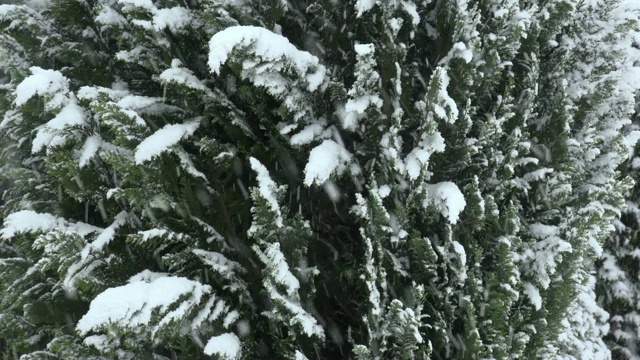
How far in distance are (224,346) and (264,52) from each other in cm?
143

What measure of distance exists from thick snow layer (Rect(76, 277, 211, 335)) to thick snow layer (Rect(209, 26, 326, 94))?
106 centimetres

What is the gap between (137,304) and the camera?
2463 millimetres

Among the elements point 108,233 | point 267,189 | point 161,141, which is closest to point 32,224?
point 108,233

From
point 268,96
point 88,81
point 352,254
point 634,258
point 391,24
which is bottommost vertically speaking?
point 634,258

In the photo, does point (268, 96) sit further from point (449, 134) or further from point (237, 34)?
point (449, 134)

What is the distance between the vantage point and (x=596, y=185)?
13.1ft

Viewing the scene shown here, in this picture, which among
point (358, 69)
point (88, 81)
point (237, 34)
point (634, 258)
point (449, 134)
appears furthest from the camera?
point (634, 258)

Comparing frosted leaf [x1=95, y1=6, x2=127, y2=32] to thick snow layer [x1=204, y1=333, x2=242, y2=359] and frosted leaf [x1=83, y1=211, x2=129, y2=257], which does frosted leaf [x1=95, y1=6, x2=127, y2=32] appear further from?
thick snow layer [x1=204, y1=333, x2=242, y2=359]

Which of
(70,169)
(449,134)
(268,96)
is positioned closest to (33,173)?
(70,169)

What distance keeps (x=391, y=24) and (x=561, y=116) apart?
1458 mm

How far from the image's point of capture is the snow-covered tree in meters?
2.74

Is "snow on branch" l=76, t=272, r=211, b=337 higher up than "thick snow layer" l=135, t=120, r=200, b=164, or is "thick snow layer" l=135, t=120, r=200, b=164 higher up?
"thick snow layer" l=135, t=120, r=200, b=164

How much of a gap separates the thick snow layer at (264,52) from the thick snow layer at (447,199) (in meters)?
0.83

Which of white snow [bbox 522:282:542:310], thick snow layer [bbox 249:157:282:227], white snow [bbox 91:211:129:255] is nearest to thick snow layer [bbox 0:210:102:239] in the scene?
white snow [bbox 91:211:129:255]
